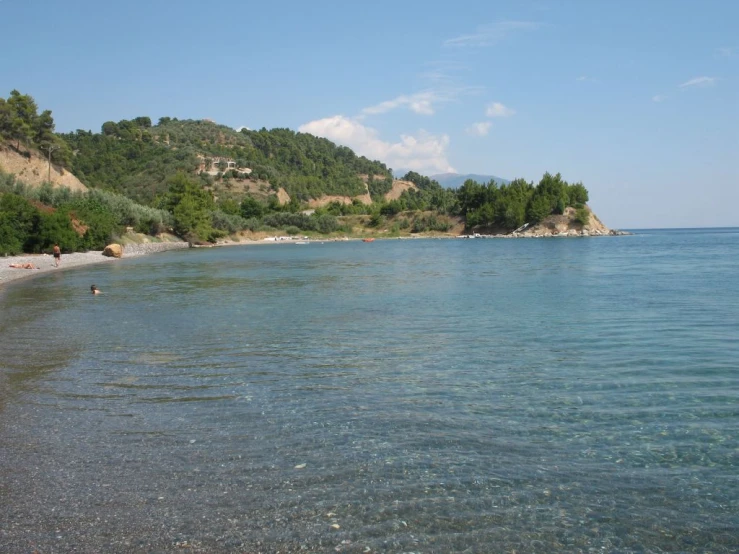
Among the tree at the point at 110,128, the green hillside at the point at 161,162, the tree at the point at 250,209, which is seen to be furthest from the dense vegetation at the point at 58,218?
the tree at the point at 110,128

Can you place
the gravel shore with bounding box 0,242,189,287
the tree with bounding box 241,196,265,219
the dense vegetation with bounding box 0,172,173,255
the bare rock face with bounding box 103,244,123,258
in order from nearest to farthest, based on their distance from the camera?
the gravel shore with bounding box 0,242,189,287 < the dense vegetation with bounding box 0,172,173,255 < the bare rock face with bounding box 103,244,123,258 < the tree with bounding box 241,196,265,219

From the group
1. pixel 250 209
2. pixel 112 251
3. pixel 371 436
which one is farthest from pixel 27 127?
pixel 371 436

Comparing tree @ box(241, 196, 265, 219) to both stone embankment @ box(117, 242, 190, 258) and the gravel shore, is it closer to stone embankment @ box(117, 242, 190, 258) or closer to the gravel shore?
stone embankment @ box(117, 242, 190, 258)

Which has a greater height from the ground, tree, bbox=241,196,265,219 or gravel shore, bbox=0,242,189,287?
tree, bbox=241,196,265,219

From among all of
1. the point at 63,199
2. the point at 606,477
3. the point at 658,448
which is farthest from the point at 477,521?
the point at 63,199

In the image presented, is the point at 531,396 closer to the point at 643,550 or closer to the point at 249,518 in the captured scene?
the point at 643,550

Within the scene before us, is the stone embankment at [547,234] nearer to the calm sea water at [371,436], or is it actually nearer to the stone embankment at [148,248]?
the stone embankment at [148,248]

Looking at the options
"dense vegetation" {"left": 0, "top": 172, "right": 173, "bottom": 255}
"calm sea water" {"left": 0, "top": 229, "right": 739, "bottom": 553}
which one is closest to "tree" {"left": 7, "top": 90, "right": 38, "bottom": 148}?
"dense vegetation" {"left": 0, "top": 172, "right": 173, "bottom": 255}

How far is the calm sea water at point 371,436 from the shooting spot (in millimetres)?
5801

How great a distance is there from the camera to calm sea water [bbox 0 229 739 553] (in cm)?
580

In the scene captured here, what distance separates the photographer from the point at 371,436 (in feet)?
27.3

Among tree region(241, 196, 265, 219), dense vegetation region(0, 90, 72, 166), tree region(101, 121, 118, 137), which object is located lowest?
tree region(241, 196, 265, 219)

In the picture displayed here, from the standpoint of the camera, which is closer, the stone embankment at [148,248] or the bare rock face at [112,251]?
the bare rock face at [112,251]

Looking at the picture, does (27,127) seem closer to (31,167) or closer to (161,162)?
(31,167)
